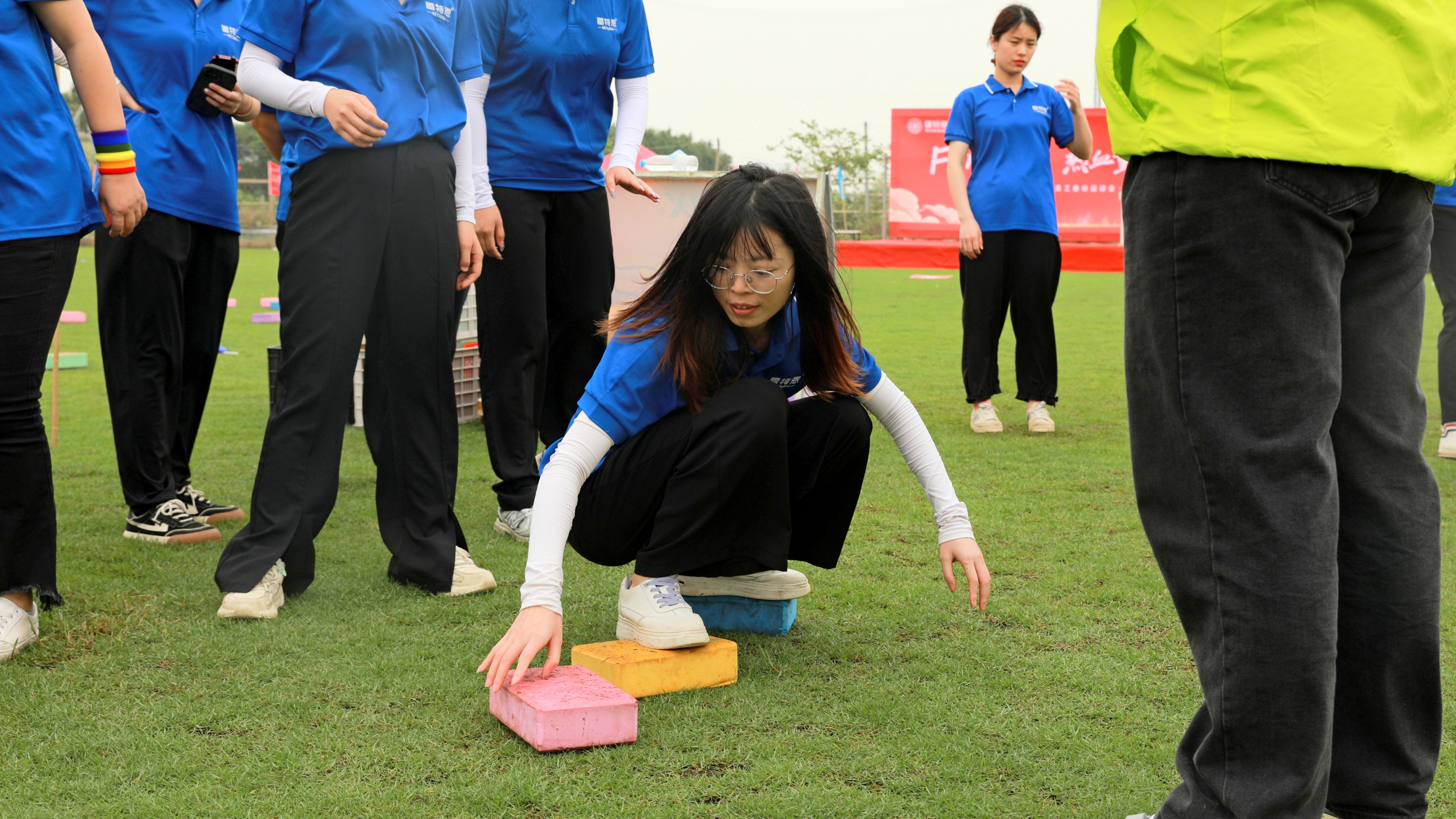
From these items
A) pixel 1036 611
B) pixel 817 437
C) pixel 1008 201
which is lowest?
pixel 1036 611

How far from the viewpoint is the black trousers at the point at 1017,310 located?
4.97 meters

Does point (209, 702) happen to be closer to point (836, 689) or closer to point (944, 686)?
point (836, 689)

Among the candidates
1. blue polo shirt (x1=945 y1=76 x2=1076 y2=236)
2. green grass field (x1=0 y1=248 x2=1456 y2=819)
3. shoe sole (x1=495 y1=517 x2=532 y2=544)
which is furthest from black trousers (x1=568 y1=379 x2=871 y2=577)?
blue polo shirt (x1=945 y1=76 x2=1076 y2=236)

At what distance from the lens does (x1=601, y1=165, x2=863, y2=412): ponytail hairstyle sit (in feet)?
6.57

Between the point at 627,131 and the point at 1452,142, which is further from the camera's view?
the point at 627,131

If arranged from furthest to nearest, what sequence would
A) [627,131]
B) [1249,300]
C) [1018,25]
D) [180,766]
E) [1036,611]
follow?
[1018,25]
[627,131]
[1036,611]
[180,766]
[1249,300]

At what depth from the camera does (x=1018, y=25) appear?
483 centimetres

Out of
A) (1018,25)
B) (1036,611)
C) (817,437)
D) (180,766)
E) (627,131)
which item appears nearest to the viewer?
(180,766)

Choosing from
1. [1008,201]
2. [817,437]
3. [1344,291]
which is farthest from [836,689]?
[1008,201]

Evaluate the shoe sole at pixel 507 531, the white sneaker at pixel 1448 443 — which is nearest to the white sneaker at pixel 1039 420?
the white sneaker at pixel 1448 443

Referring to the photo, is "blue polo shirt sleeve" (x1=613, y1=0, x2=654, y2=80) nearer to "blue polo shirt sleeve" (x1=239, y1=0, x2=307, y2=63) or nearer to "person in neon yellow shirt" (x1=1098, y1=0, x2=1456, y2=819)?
"blue polo shirt sleeve" (x1=239, y1=0, x2=307, y2=63)

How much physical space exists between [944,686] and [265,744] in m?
1.07

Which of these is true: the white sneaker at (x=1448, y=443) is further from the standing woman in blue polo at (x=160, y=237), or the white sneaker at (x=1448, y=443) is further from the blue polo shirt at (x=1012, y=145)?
the standing woman in blue polo at (x=160, y=237)

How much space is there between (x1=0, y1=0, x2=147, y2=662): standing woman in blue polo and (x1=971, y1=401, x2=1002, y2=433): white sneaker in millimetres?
3315
